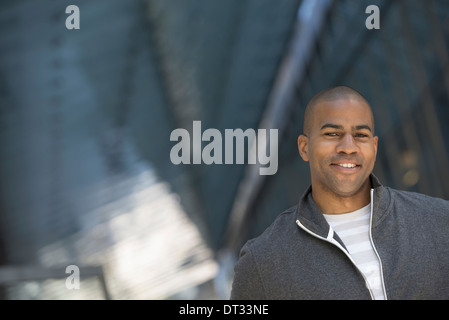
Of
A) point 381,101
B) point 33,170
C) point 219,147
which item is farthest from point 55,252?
point 381,101

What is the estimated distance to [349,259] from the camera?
1.83 meters

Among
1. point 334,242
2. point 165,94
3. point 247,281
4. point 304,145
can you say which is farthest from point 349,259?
point 165,94

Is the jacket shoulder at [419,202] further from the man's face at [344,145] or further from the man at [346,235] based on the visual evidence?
the man's face at [344,145]

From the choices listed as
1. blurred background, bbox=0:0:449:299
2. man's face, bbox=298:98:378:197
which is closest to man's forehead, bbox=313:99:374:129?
man's face, bbox=298:98:378:197

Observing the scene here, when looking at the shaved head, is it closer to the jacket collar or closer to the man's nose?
the man's nose

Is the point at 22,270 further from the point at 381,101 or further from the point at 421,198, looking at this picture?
the point at 421,198

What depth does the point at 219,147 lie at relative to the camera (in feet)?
44.9

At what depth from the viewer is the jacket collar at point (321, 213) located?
189 centimetres

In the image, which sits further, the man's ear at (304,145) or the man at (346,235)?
the man's ear at (304,145)

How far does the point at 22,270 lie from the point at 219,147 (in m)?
4.54

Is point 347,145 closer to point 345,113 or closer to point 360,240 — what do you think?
point 345,113

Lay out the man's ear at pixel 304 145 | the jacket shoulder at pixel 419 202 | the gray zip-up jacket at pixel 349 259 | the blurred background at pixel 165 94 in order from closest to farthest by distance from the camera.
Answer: the gray zip-up jacket at pixel 349 259, the jacket shoulder at pixel 419 202, the man's ear at pixel 304 145, the blurred background at pixel 165 94

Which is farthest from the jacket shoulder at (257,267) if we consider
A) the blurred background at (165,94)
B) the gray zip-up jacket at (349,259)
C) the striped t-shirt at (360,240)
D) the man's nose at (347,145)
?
the blurred background at (165,94)

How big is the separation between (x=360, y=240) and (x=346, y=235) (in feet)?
0.13
